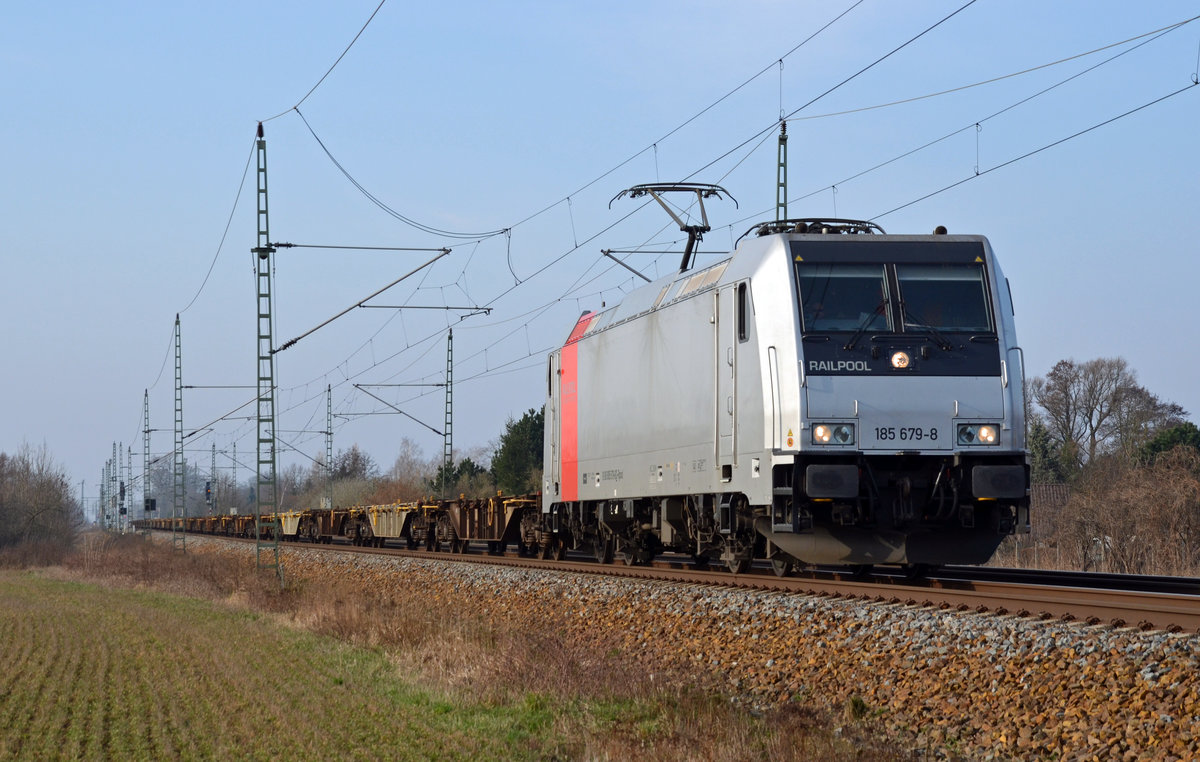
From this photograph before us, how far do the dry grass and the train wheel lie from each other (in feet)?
7.74

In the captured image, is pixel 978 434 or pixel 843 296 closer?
pixel 978 434

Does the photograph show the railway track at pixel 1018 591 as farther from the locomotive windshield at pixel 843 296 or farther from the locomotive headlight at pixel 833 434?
the locomotive windshield at pixel 843 296

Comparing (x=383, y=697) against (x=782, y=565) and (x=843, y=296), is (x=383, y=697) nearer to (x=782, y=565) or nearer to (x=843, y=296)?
(x=782, y=565)

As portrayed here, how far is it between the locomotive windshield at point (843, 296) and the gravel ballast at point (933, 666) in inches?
121

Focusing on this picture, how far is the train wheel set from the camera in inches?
585

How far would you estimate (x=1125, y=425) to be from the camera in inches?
2537

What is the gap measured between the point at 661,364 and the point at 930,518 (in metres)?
5.36

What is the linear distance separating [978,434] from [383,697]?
6856 millimetres

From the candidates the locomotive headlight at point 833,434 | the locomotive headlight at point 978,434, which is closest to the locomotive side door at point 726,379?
the locomotive headlight at point 833,434

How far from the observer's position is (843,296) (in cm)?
1341

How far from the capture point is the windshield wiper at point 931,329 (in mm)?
13047

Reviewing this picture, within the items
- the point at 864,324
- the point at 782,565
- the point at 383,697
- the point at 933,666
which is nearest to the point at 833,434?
the point at 864,324

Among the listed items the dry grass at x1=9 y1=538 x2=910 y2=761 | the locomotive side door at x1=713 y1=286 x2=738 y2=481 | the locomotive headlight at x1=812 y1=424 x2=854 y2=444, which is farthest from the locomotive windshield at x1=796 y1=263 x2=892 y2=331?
the dry grass at x1=9 y1=538 x2=910 y2=761

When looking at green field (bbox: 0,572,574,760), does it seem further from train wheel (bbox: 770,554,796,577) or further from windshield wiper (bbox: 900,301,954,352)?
windshield wiper (bbox: 900,301,954,352)
